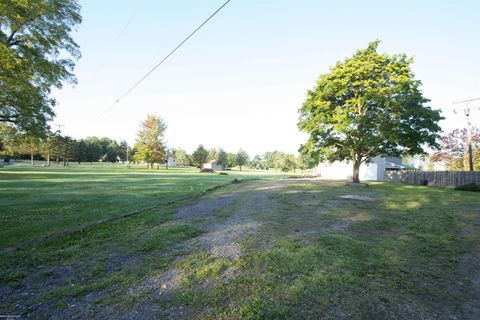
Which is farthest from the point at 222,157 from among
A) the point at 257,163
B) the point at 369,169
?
the point at 369,169

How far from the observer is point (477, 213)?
8797 millimetres

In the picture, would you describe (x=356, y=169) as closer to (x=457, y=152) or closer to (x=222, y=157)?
(x=457, y=152)

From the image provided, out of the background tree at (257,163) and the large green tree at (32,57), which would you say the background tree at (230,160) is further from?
the large green tree at (32,57)

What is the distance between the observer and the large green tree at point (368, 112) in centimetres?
1725

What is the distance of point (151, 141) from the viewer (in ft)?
190

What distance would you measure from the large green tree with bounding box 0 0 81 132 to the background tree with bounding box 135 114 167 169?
44.2 metres

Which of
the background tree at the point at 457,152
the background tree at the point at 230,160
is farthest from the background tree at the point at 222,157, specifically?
the background tree at the point at 457,152

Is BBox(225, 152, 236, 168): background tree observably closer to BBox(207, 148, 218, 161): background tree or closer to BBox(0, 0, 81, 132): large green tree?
BBox(207, 148, 218, 161): background tree

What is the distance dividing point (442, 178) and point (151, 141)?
5520cm

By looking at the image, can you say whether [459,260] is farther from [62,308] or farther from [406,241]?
[62,308]

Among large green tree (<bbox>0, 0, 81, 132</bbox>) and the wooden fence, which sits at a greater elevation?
large green tree (<bbox>0, 0, 81, 132</bbox>)

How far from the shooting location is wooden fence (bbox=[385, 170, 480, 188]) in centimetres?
2009

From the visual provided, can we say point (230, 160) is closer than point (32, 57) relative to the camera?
No

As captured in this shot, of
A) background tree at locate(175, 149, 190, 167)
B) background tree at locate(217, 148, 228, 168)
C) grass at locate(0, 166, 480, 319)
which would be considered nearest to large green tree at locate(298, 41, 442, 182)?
grass at locate(0, 166, 480, 319)
